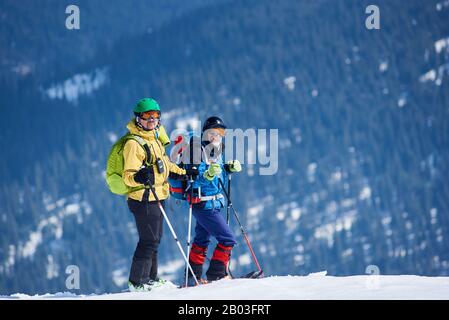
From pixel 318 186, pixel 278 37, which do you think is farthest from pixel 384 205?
pixel 278 37

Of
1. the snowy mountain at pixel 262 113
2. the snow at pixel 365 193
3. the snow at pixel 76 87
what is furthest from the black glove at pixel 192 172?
the snow at pixel 76 87

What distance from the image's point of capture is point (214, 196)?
32.7ft

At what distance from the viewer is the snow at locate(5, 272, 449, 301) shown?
7.98 metres

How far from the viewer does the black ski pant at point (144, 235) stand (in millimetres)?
9250

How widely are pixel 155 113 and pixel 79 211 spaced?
114 m

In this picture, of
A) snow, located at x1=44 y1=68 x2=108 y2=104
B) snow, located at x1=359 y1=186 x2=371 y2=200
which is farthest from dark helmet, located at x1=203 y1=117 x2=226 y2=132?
snow, located at x1=44 y1=68 x2=108 y2=104

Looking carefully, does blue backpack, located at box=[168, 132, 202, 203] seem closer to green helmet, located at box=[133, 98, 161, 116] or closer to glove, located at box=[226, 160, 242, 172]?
glove, located at box=[226, 160, 242, 172]

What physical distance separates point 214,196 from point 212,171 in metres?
0.32

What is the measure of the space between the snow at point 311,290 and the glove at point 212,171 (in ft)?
4.33

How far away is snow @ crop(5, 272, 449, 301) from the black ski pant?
26cm

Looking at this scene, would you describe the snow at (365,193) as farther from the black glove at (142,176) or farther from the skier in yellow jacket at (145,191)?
the black glove at (142,176)

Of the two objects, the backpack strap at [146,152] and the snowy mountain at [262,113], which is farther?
the snowy mountain at [262,113]

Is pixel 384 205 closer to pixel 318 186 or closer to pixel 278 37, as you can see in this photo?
pixel 318 186

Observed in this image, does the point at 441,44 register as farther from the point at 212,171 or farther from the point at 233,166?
the point at 212,171
